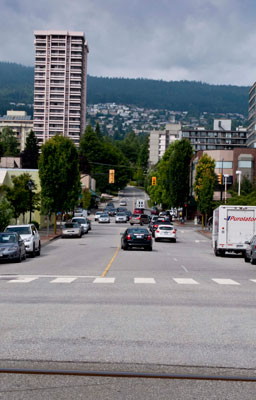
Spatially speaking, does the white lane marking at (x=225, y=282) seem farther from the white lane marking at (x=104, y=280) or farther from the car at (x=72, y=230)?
the car at (x=72, y=230)

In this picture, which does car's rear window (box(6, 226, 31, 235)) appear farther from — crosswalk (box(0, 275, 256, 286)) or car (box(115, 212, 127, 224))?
car (box(115, 212, 127, 224))

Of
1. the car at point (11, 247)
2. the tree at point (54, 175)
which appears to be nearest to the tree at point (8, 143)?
the tree at point (54, 175)

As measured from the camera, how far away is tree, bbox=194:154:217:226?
81.7 metres

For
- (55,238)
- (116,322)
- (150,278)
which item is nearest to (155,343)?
(116,322)

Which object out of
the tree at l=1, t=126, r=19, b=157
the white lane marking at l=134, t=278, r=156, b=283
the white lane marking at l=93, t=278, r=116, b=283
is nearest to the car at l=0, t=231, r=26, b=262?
the white lane marking at l=93, t=278, r=116, b=283

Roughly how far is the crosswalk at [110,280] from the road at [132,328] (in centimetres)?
3

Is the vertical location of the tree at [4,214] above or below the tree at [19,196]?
below

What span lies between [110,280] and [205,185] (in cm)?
6306

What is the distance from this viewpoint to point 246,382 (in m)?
7.33

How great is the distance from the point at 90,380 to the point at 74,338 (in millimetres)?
2481

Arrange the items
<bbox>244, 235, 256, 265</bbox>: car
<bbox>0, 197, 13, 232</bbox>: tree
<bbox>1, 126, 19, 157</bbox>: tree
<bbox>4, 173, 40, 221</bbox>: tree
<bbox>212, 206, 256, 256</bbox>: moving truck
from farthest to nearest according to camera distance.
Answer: <bbox>1, 126, 19, 157</bbox>: tree, <bbox>4, 173, 40, 221</bbox>: tree, <bbox>0, 197, 13, 232</bbox>: tree, <bbox>212, 206, 256, 256</bbox>: moving truck, <bbox>244, 235, 256, 265</bbox>: car

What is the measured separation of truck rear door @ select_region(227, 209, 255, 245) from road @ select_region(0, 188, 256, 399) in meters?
15.8

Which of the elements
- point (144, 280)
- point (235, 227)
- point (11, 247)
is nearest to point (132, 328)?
point (144, 280)

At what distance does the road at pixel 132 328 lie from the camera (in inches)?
306
